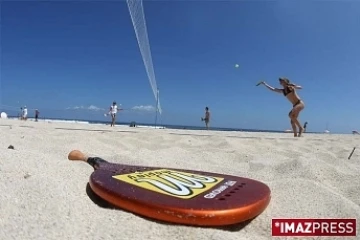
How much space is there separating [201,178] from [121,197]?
0.48m

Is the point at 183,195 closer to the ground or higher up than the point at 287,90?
closer to the ground

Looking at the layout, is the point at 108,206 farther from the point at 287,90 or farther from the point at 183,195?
the point at 287,90

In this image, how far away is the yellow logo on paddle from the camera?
4.17 feet

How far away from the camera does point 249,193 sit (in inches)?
51.8

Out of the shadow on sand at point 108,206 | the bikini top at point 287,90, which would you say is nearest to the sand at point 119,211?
the shadow on sand at point 108,206

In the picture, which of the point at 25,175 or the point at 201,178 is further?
the point at 201,178

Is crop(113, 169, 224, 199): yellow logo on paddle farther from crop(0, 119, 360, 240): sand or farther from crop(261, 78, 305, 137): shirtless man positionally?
crop(261, 78, 305, 137): shirtless man

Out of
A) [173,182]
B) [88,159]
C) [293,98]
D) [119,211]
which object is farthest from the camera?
[293,98]

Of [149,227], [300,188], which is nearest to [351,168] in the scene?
[300,188]

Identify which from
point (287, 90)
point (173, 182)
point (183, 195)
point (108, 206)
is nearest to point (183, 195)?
point (183, 195)

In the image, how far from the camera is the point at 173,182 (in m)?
1.40

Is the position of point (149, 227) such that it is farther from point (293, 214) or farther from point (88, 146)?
point (88, 146)

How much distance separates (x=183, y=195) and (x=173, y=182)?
187mm

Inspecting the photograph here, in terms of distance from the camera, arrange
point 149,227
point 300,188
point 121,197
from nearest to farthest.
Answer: point 149,227, point 121,197, point 300,188
